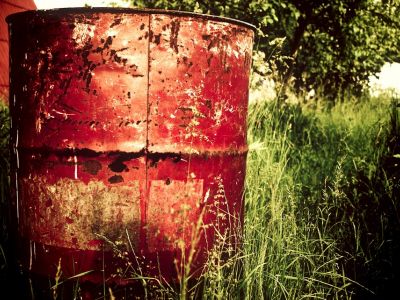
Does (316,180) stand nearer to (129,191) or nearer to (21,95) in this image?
(129,191)

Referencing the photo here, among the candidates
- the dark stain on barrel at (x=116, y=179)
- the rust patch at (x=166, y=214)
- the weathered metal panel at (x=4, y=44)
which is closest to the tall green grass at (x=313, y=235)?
the rust patch at (x=166, y=214)

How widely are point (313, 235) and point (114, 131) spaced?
147cm

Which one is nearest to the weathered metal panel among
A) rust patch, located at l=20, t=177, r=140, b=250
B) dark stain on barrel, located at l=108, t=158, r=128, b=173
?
rust patch, located at l=20, t=177, r=140, b=250

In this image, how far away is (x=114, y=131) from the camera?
145 centimetres

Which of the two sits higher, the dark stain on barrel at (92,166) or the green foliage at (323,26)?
the green foliage at (323,26)

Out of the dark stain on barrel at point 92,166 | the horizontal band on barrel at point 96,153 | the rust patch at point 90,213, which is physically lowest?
the rust patch at point 90,213

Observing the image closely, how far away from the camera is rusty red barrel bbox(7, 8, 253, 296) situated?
4.70 ft

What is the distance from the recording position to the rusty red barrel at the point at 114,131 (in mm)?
1432

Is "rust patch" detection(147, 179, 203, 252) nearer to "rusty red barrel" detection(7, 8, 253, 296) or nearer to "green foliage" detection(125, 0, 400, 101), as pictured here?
"rusty red barrel" detection(7, 8, 253, 296)

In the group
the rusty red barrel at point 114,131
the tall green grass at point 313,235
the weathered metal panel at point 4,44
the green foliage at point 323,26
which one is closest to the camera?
the rusty red barrel at point 114,131

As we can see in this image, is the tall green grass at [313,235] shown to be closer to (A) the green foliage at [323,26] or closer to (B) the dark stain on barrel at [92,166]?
(B) the dark stain on barrel at [92,166]

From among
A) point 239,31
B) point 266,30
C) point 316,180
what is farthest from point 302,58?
point 239,31

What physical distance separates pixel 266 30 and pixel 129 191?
5430mm

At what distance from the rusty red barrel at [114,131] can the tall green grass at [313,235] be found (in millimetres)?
225
